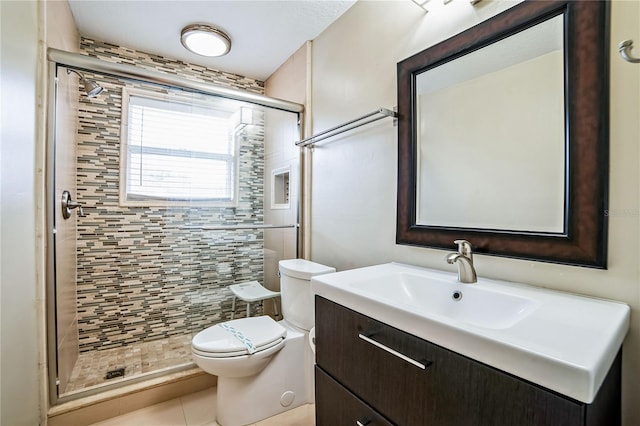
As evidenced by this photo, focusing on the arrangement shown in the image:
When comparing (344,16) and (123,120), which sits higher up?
(344,16)

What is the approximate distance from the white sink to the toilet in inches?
22.6

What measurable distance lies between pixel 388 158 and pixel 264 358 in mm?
1228

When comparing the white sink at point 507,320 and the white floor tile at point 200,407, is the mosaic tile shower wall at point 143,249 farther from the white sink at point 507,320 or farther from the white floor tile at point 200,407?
the white sink at point 507,320

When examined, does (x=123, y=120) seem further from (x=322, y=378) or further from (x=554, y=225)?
(x=554, y=225)

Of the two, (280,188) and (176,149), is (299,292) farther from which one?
(176,149)

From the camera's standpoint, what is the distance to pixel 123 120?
2.16m

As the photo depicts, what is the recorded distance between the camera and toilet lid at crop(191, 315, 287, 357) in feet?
4.74

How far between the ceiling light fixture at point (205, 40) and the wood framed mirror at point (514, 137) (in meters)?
1.44

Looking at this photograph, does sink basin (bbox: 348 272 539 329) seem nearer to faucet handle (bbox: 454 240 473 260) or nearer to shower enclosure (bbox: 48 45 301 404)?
faucet handle (bbox: 454 240 473 260)

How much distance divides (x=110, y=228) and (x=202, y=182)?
819 mm

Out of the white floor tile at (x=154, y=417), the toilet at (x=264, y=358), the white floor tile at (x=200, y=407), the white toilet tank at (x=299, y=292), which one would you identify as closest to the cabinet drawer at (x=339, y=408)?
the toilet at (x=264, y=358)

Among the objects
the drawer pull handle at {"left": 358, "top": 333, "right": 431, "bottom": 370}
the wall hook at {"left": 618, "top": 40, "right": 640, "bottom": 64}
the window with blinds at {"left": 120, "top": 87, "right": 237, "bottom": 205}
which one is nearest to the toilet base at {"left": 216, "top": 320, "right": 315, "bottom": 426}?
the drawer pull handle at {"left": 358, "top": 333, "right": 431, "bottom": 370}

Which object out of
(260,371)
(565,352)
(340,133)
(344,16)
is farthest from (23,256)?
(344,16)

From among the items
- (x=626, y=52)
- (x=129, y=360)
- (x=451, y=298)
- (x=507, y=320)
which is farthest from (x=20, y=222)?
(x=626, y=52)
